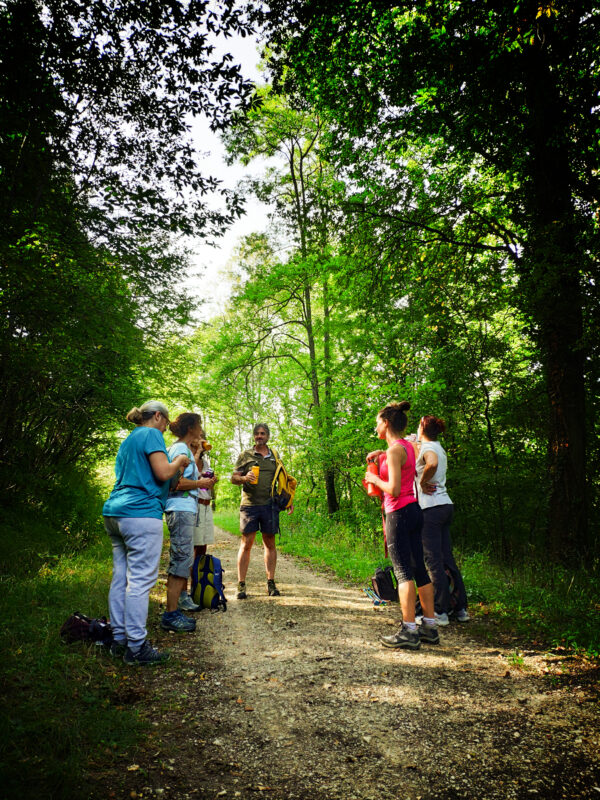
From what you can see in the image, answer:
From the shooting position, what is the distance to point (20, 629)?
3600 millimetres

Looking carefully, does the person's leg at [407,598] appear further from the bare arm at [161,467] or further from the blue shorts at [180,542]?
the bare arm at [161,467]

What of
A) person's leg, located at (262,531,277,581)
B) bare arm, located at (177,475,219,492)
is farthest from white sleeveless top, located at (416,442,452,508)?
bare arm, located at (177,475,219,492)

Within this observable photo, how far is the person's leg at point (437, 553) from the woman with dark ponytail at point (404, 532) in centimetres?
48

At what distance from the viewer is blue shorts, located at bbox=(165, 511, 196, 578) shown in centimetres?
432

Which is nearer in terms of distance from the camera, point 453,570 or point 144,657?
point 144,657

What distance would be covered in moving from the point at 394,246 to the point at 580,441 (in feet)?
15.4

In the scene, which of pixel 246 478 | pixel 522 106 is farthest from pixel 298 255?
pixel 246 478

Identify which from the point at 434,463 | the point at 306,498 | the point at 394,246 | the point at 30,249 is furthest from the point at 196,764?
the point at 306,498

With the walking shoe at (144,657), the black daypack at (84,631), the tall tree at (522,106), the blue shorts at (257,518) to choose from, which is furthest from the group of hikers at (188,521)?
the tall tree at (522,106)

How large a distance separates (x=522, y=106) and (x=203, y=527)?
7977 millimetres

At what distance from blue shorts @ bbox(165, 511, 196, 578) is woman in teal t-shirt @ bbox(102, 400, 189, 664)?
0.75 m

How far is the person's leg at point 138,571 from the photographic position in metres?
3.38

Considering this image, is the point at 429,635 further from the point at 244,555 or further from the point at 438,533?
the point at 244,555

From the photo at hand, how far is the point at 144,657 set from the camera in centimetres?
338
